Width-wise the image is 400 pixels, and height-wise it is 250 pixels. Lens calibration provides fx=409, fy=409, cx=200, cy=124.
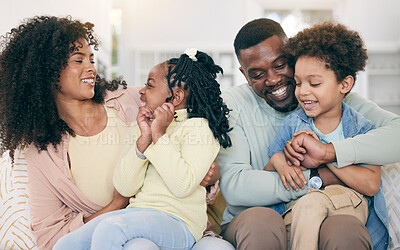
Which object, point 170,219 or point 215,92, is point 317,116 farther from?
point 170,219

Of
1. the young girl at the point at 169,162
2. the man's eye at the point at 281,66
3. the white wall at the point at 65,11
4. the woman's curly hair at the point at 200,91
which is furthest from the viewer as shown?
the white wall at the point at 65,11

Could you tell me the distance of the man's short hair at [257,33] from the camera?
5.70 feet

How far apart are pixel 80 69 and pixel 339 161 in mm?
1058

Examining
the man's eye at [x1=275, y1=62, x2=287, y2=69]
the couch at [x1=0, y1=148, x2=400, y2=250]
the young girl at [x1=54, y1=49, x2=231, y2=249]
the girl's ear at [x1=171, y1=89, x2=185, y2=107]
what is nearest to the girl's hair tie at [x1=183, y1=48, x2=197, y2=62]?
the young girl at [x1=54, y1=49, x2=231, y2=249]

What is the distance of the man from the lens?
1.27m

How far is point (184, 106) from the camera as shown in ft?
5.13

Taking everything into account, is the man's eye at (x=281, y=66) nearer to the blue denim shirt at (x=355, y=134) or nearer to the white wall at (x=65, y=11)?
the blue denim shirt at (x=355, y=134)

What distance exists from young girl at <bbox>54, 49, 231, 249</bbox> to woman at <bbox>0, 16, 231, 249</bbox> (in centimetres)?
17

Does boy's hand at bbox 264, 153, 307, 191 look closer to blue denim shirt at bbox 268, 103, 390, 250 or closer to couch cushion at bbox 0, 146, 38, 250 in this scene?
blue denim shirt at bbox 268, 103, 390, 250

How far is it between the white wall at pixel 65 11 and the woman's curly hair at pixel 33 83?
378 millimetres

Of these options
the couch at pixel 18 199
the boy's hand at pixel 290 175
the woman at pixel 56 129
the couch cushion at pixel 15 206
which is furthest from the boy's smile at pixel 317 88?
the couch cushion at pixel 15 206

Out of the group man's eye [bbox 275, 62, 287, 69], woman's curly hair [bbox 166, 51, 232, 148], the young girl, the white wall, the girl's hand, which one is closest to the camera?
the young girl

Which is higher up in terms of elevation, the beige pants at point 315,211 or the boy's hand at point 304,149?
the boy's hand at point 304,149

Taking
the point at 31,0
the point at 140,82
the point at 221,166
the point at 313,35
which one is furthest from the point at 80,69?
the point at 140,82
